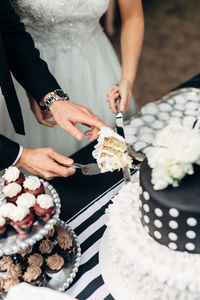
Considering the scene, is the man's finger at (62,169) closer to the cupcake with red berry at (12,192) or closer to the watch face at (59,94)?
the cupcake with red berry at (12,192)

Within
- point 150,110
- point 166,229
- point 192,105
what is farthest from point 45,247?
point 192,105

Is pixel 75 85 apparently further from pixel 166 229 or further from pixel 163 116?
pixel 166 229

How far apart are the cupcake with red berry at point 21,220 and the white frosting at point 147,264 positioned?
9.0 inches

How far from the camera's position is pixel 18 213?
41.6 inches

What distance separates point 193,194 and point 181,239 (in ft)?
0.39

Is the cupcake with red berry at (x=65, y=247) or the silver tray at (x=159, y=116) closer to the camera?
the cupcake with red berry at (x=65, y=247)

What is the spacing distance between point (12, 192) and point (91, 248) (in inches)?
13.7

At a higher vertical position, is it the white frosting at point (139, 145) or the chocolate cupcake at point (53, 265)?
the chocolate cupcake at point (53, 265)

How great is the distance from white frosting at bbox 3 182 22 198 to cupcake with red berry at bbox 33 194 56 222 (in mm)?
73

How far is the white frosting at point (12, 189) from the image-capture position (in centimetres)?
114

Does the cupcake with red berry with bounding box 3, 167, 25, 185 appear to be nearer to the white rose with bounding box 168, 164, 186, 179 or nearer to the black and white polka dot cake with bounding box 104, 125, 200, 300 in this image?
the black and white polka dot cake with bounding box 104, 125, 200, 300

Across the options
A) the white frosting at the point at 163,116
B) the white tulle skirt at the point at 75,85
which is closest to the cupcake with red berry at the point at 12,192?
the white tulle skirt at the point at 75,85

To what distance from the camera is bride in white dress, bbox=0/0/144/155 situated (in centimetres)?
184

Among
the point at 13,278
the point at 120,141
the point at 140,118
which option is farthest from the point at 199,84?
the point at 13,278
